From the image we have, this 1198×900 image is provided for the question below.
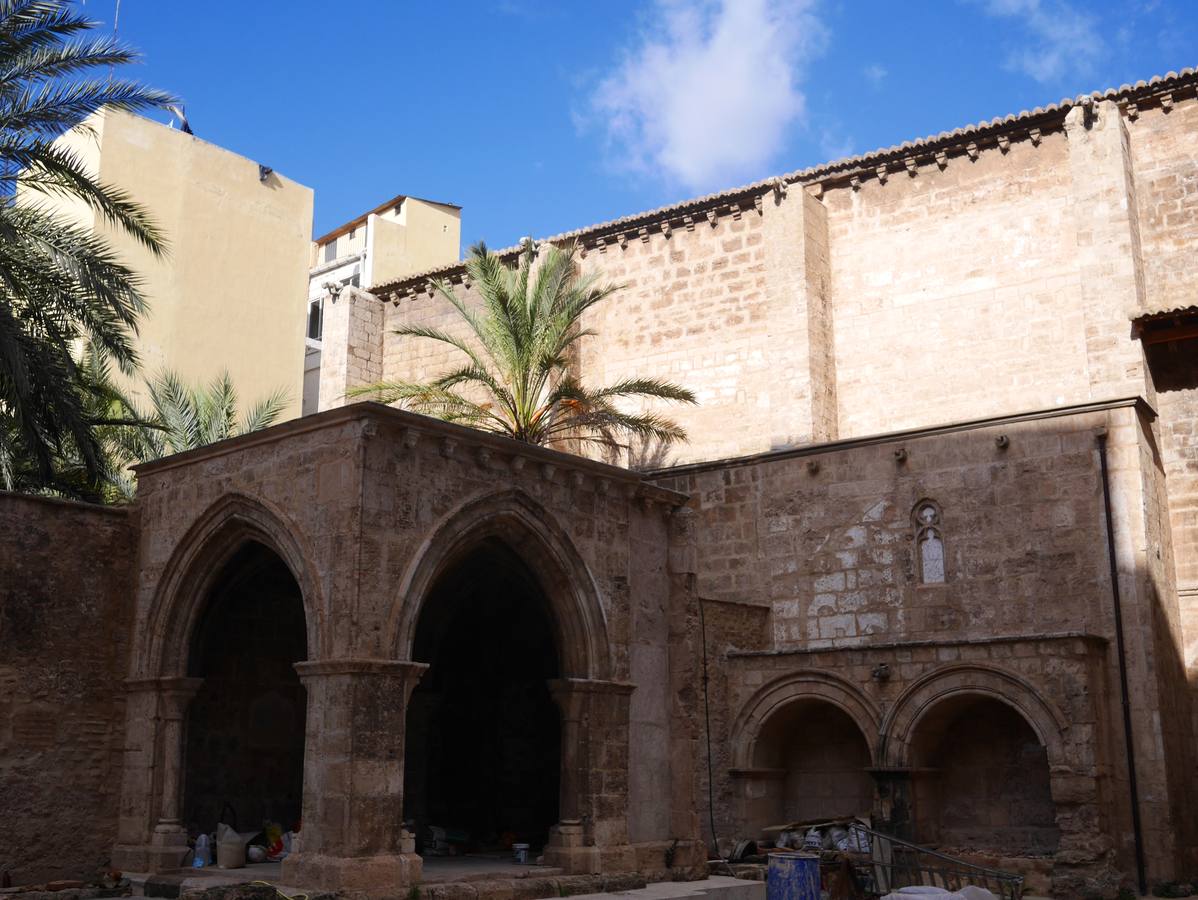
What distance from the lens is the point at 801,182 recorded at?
22.5 m

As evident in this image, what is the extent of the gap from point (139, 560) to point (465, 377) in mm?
8552

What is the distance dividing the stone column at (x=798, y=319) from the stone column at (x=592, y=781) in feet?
31.1

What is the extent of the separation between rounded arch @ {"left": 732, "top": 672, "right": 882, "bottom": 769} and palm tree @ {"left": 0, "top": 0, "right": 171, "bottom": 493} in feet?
27.5

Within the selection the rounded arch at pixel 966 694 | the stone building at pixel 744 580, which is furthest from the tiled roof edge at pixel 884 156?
the rounded arch at pixel 966 694

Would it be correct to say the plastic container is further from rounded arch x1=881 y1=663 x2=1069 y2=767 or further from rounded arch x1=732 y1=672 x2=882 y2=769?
rounded arch x1=881 y1=663 x2=1069 y2=767

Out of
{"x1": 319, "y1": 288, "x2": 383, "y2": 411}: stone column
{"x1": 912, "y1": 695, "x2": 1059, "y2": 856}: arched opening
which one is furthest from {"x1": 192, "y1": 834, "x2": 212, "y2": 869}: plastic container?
{"x1": 319, "y1": 288, "x2": 383, "y2": 411}: stone column

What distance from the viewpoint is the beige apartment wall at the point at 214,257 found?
28234mm

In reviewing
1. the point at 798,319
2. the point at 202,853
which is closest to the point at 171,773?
the point at 202,853

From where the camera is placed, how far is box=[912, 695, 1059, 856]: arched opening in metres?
15.6

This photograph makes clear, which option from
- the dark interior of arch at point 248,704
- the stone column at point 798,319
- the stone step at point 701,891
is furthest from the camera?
the stone column at point 798,319

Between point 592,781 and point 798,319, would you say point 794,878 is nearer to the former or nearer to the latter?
point 592,781

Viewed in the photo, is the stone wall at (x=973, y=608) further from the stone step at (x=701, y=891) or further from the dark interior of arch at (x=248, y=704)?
the dark interior of arch at (x=248, y=704)

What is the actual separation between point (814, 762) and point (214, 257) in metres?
19.0

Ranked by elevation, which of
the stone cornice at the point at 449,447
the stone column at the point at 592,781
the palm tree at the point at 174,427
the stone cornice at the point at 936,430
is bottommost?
the stone column at the point at 592,781
